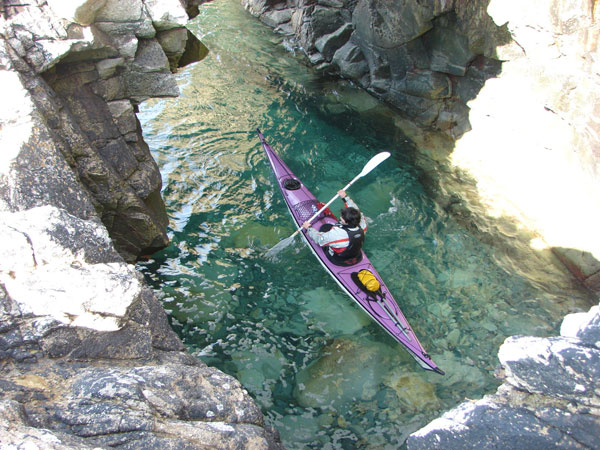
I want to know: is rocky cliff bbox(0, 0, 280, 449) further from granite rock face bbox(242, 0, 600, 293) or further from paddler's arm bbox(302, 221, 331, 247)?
granite rock face bbox(242, 0, 600, 293)

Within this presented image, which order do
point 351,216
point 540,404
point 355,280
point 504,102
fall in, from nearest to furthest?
point 540,404 < point 351,216 < point 355,280 < point 504,102

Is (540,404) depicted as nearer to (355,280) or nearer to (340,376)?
(340,376)

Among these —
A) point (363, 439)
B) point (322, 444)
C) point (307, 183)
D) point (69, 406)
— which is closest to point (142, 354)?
point (69, 406)

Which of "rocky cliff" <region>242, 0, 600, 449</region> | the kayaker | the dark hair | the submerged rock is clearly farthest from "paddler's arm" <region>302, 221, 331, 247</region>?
"rocky cliff" <region>242, 0, 600, 449</region>

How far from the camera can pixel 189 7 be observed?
23.8ft

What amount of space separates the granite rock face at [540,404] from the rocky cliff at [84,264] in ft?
5.13

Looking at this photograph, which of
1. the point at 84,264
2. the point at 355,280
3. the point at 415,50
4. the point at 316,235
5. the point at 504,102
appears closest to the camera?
the point at 84,264

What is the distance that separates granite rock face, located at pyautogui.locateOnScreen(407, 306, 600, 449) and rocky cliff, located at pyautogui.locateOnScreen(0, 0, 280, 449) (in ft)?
5.13

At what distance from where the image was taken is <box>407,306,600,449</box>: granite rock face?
269 cm

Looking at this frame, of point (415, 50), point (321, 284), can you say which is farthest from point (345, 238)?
point (415, 50)

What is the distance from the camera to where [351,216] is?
611 centimetres

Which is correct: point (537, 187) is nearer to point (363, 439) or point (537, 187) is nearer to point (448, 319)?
point (448, 319)

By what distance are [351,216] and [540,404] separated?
362 centimetres

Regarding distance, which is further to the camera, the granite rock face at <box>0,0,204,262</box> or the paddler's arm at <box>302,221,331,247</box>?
the paddler's arm at <box>302,221,331,247</box>
